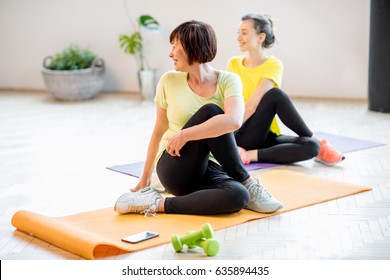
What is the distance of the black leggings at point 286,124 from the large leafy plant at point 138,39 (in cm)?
268

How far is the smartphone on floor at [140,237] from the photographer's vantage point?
2783mm

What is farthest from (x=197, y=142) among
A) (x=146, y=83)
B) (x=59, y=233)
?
(x=146, y=83)

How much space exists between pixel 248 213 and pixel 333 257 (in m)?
0.58

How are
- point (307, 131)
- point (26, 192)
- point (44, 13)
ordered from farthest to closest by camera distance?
point (44, 13) < point (307, 131) < point (26, 192)

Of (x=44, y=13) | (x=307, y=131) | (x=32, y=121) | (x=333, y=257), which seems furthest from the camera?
(x=44, y=13)

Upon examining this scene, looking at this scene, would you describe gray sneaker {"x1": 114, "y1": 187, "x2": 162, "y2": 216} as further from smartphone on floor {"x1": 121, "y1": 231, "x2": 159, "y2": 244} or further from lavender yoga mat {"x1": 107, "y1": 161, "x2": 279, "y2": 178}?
lavender yoga mat {"x1": 107, "y1": 161, "x2": 279, "y2": 178}

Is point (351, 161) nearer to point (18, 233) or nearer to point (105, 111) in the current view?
point (18, 233)

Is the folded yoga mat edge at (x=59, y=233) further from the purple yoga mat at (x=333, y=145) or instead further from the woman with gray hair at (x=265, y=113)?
the woman with gray hair at (x=265, y=113)

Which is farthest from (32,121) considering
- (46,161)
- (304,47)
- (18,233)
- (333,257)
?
(333,257)

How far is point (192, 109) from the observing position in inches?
124

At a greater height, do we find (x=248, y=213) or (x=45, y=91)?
(x=248, y=213)

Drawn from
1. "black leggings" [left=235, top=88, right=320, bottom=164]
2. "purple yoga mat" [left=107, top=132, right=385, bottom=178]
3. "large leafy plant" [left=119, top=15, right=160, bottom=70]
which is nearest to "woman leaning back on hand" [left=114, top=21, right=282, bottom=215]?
"purple yoga mat" [left=107, top=132, right=385, bottom=178]

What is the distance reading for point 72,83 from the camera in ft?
21.9

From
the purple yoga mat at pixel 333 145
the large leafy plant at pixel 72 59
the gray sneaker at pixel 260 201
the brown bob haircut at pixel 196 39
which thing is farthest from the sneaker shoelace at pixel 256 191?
the large leafy plant at pixel 72 59
